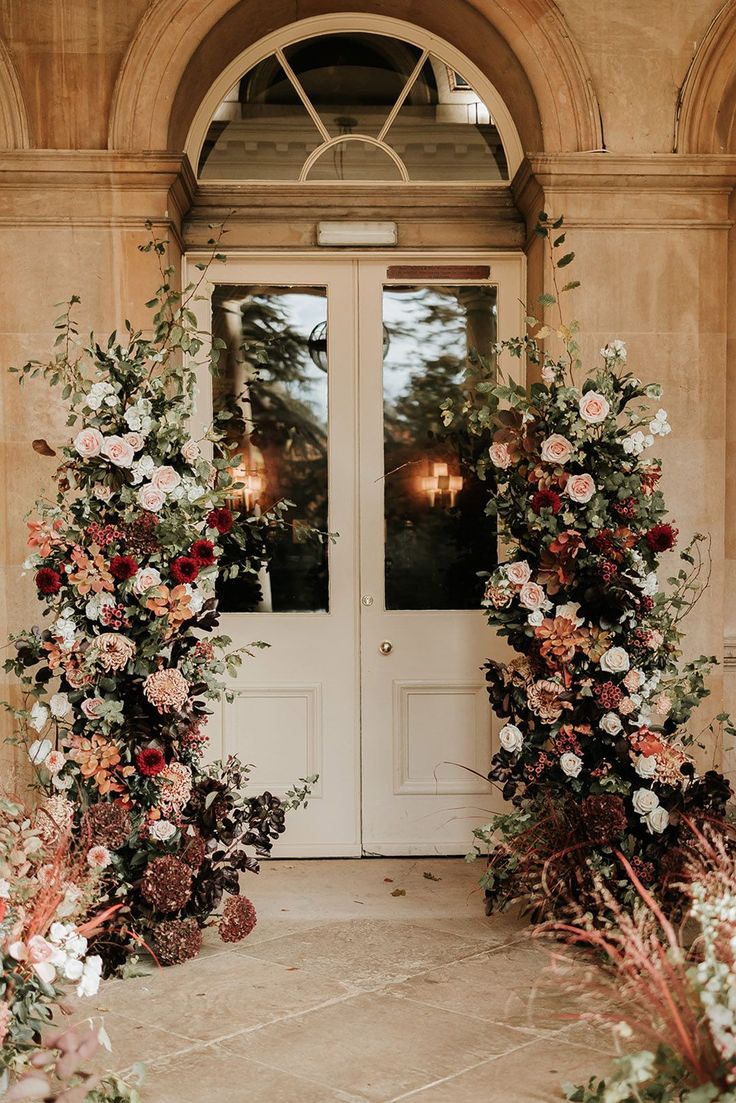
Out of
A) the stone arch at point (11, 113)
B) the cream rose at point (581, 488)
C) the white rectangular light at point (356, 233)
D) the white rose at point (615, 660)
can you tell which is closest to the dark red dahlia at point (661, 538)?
the cream rose at point (581, 488)

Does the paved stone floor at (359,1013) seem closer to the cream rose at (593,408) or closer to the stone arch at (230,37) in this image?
the cream rose at (593,408)

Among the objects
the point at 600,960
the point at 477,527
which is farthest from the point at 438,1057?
the point at 477,527

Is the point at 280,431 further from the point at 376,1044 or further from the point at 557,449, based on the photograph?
the point at 376,1044

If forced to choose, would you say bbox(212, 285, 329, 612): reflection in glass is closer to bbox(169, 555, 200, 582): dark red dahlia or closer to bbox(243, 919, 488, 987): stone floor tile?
bbox(169, 555, 200, 582): dark red dahlia

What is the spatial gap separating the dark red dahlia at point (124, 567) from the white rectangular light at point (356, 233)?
91.3 inches

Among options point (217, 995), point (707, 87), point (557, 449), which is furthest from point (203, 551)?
point (707, 87)

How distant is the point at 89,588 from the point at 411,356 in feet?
7.57

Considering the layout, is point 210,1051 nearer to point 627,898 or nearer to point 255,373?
point 627,898

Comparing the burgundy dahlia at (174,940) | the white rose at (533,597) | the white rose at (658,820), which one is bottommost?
the burgundy dahlia at (174,940)

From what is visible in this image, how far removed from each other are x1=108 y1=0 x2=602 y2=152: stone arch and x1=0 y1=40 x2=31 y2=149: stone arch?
388 millimetres

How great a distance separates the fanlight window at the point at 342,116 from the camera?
578cm

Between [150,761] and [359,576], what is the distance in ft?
6.26

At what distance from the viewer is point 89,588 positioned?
420 centimetres

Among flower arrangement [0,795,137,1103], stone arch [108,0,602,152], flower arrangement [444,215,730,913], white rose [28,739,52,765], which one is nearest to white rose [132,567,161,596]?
white rose [28,739,52,765]
